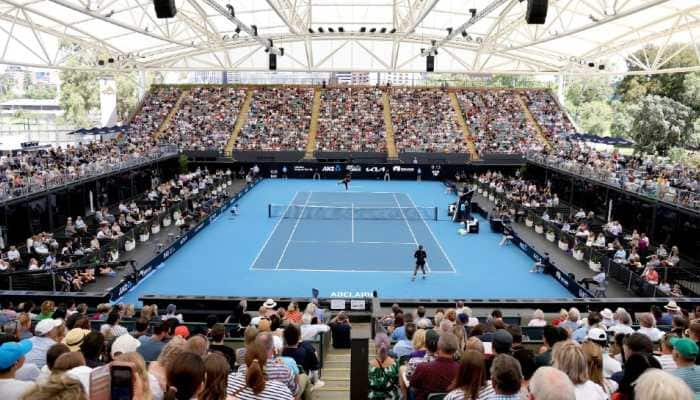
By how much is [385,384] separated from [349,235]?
2257cm

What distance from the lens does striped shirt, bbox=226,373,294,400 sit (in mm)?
4750

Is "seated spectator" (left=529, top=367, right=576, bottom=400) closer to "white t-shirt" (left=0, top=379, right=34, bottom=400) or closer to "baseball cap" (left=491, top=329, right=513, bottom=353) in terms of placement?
"baseball cap" (left=491, top=329, right=513, bottom=353)

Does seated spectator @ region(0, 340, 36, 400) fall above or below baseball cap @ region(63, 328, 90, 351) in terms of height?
above

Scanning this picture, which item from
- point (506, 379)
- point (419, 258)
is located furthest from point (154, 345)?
point (419, 258)

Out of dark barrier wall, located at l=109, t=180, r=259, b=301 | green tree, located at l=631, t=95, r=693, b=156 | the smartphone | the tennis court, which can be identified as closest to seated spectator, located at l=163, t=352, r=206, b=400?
the smartphone

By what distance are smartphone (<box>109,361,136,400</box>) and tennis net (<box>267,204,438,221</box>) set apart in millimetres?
29362

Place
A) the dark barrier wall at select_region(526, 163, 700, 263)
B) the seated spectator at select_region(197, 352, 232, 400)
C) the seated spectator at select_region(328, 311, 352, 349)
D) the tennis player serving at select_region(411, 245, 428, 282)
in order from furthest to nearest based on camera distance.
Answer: the dark barrier wall at select_region(526, 163, 700, 263) → the tennis player serving at select_region(411, 245, 428, 282) → the seated spectator at select_region(328, 311, 352, 349) → the seated spectator at select_region(197, 352, 232, 400)

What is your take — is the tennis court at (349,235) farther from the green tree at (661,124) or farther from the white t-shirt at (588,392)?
the green tree at (661,124)

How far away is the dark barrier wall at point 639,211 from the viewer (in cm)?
2509

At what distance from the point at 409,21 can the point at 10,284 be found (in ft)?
92.8

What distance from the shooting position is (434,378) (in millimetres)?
5449

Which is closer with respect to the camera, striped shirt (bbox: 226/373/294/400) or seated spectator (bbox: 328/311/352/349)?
striped shirt (bbox: 226/373/294/400)

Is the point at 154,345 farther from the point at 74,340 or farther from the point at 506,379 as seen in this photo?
the point at 506,379

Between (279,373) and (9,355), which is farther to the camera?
(279,373)
